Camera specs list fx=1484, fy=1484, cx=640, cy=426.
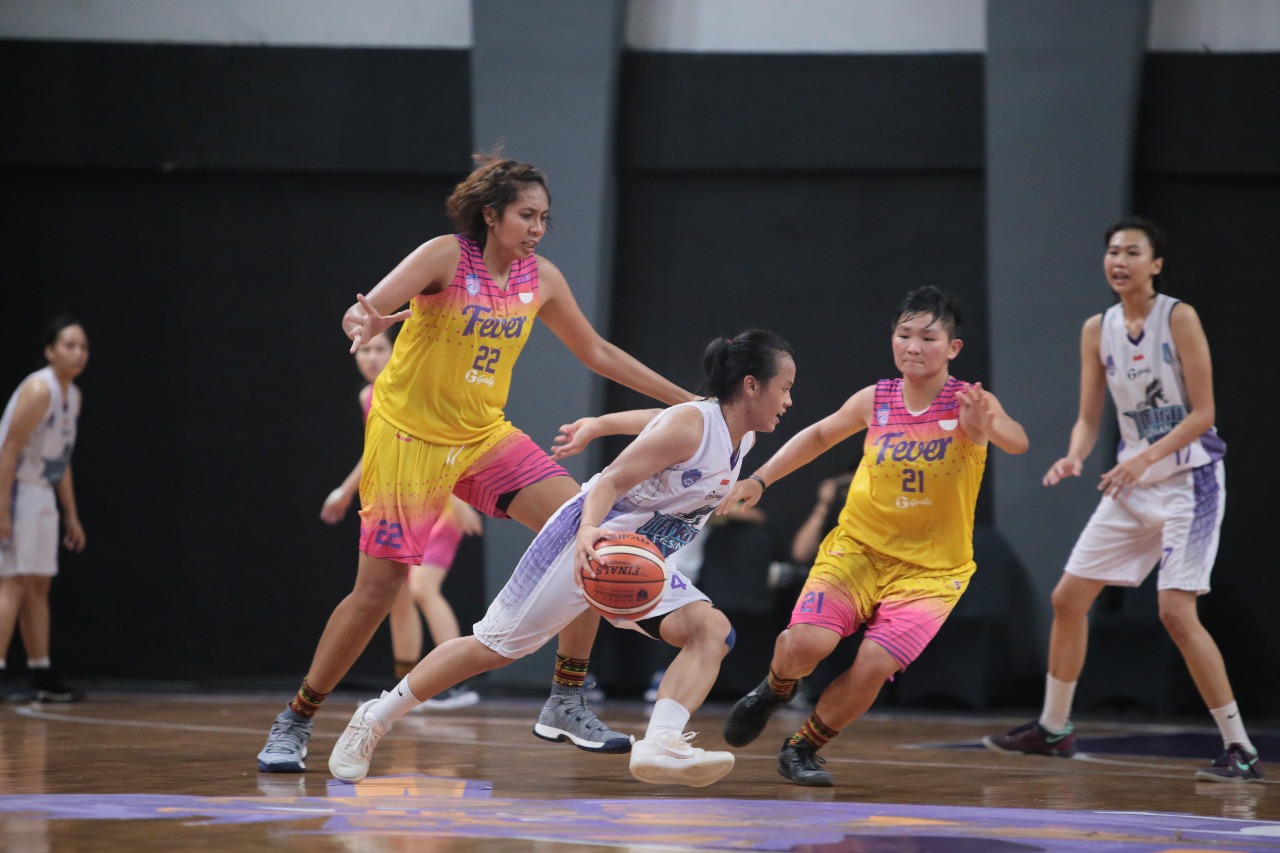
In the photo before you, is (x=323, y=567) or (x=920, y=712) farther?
(x=323, y=567)

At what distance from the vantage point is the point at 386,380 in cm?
443

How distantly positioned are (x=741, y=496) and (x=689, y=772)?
1014 millimetres

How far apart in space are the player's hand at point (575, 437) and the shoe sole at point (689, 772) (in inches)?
36.4

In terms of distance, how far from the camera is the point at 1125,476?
190 inches

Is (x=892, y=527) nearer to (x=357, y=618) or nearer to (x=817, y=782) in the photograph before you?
(x=817, y=782)

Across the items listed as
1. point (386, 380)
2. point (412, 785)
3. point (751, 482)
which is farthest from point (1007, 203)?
point (412, 785)

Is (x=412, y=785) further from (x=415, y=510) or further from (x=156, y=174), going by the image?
(x=156, y=174)

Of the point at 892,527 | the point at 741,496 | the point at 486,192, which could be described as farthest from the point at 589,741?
the point at 486,192

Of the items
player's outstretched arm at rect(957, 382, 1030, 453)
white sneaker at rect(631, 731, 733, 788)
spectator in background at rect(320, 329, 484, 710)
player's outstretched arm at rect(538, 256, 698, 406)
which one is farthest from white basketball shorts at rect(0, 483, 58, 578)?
player's outstretched arm at rect(957, 382, 1030, 453)

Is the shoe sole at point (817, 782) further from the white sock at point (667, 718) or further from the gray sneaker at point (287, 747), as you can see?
the gray sneaker at point (287, 747)

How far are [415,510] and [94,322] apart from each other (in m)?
5.32

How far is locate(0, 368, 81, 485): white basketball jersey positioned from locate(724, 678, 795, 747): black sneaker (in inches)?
176

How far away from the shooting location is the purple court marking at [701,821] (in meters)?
3.19

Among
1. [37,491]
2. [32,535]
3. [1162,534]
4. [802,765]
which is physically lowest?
[802,765]
